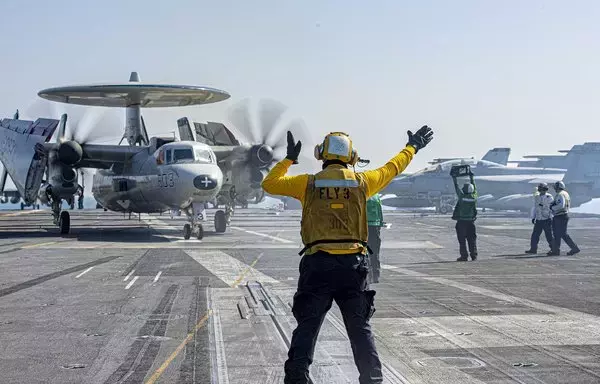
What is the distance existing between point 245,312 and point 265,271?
684cm

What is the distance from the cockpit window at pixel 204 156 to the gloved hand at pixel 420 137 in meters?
24.5

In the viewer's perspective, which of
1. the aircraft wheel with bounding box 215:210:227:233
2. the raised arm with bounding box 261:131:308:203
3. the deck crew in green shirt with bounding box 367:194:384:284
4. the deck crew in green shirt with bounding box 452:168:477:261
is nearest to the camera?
the raised arm with bounding box 261:131:308:203

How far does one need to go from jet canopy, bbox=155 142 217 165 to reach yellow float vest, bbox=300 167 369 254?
82.1ft

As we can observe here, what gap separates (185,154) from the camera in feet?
104

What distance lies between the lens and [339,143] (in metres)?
7.04

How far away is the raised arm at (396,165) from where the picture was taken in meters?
7.05

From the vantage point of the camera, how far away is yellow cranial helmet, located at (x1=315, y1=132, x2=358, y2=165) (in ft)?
23.0

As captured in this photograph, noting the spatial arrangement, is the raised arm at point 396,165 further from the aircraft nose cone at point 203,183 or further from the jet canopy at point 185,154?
the jet canopy at point 185,154

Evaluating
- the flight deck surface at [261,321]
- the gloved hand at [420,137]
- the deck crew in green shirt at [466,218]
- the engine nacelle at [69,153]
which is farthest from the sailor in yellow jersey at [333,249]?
the engine nacelle at [69,153]

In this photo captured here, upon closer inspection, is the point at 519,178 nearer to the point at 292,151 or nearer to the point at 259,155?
the point at 259,155

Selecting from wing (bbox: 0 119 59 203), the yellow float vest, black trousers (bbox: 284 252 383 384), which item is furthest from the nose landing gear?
black trousers (bbox: 284 252 383 384)

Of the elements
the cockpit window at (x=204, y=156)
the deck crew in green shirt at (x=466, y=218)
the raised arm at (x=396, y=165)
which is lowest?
the deck crew in green shirt at (x=466, y=218)

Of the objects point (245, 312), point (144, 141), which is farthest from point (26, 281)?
point (144, 141)

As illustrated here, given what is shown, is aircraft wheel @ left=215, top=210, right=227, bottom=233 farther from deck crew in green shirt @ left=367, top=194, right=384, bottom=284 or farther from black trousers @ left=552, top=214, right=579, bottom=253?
deck crew in green shirt @ left=367, top=194, right=384, bottom=284
